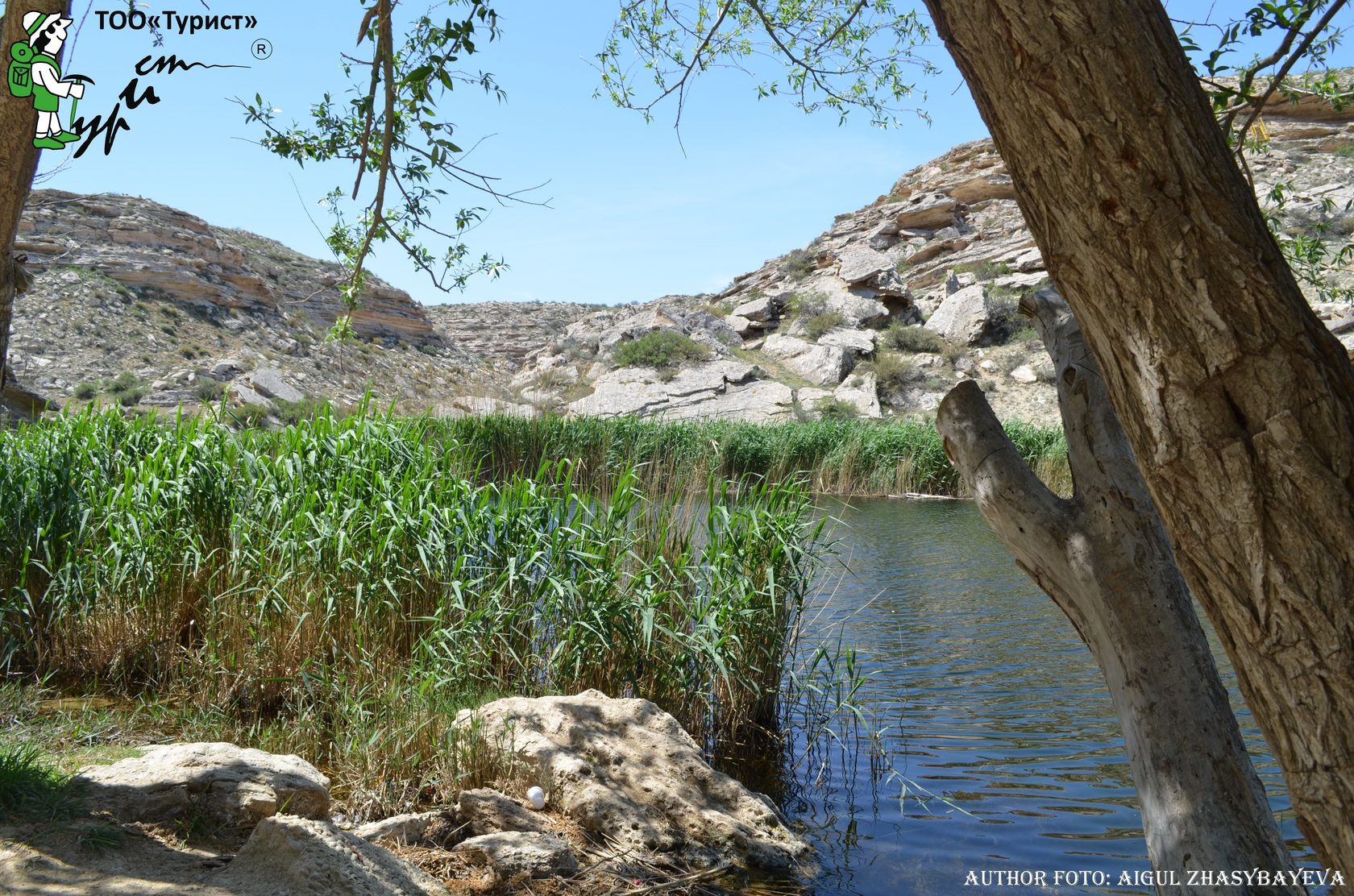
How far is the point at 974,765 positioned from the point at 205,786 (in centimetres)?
331

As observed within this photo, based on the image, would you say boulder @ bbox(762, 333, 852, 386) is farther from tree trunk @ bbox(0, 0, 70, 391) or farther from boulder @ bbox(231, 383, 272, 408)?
tree trunk @ bbox(0, 0, 70, 391)

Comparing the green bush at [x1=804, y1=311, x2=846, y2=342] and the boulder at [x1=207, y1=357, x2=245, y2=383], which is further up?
the green bush at [x1=804, y1=311, x2=846, y2=342]

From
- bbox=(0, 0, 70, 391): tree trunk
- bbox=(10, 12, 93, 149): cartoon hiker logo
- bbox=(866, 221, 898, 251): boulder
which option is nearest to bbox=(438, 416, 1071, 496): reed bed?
bbox=(10, 12, 93, 149): cartoon hiker logo

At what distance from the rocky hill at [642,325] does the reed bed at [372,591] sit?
14979mm

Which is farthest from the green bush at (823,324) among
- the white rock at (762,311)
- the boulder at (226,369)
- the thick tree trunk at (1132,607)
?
the thick tree trunk at (1132,607)

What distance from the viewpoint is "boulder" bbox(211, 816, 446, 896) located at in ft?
7.69

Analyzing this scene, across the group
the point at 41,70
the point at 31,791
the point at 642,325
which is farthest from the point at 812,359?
the point at 31,791

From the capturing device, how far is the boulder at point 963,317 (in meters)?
33.5

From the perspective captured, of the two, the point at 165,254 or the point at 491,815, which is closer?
the point at 491,815

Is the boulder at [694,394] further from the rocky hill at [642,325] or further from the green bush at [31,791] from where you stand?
the green bush at [31,791]

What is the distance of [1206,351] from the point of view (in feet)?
4.51

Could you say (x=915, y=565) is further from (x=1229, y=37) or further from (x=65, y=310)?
(x=65, y=310)

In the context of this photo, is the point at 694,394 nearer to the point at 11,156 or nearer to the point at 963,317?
the point at 963,317

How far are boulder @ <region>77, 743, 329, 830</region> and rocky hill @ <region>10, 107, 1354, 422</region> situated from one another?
17086 mm
